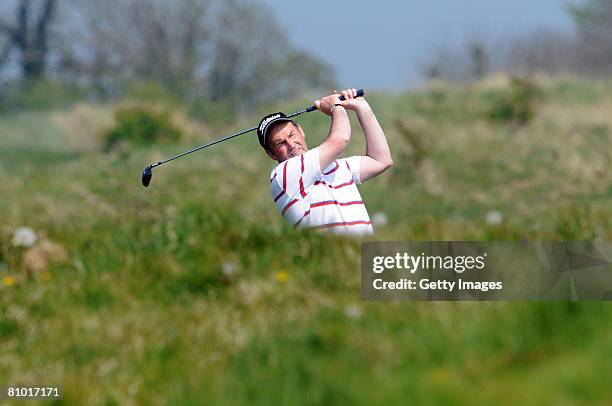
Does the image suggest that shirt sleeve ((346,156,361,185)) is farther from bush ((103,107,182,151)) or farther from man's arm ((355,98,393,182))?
bush ((103,107,182,151))

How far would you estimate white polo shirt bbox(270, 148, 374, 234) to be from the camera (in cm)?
478

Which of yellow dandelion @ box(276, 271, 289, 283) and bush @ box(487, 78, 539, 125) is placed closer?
yellow dandelion @ box(276, 271, 289, 283)

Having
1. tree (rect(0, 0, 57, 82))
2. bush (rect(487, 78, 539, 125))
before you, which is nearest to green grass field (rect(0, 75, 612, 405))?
bush (rect(487, 78, 539, 125))

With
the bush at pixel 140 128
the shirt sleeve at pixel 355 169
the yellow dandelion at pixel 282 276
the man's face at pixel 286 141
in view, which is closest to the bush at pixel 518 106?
the bush at pixel 140 128

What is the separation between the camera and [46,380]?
332 cm

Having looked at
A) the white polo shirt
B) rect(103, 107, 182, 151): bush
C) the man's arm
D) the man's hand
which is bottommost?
the white polo shirt

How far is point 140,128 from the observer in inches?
1139

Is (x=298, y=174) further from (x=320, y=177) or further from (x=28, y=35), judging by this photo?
(x=28, y=35)

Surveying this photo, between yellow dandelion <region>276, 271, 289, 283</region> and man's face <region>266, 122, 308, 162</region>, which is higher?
man's face <region>266, 122, 308, 162</region>

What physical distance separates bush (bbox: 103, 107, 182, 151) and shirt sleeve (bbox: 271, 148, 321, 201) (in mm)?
24354

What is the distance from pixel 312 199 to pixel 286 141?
481 mm

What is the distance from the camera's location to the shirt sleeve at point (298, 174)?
4.78 meters

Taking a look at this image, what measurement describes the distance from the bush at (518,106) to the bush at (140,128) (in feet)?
35.3

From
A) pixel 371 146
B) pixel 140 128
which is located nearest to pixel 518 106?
pixel 140 128
